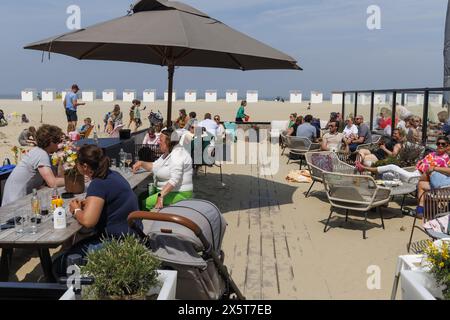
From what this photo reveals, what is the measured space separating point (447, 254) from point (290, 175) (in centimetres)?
597

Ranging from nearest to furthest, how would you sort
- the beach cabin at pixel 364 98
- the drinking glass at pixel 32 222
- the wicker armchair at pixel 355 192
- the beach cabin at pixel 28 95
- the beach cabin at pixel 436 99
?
the drinking glass at pixel 32 222
the wicker armchair at pixel 355 192
the beach cabin at pixel 436 99
the beach cabin at pixel 364 98
the beach cabin at pixel 28 95

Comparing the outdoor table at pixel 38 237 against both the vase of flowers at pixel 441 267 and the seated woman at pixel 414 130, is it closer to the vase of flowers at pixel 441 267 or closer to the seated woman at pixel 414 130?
the vase of flowers at pixel 441 267

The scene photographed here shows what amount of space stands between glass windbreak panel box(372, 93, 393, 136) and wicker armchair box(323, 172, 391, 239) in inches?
210

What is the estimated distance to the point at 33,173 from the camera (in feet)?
13.0

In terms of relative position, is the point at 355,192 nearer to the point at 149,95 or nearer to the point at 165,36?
the point at 165,36

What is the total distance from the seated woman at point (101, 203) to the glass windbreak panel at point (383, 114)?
8.32 meters

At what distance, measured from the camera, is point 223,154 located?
8.21m

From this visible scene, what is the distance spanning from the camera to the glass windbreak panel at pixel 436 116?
7.15m

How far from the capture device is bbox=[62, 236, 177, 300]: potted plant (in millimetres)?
2127

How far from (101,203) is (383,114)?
31.1ft

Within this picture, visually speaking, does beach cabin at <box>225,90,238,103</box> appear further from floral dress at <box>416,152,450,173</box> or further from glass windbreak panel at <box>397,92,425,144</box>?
floral dress at <box>416,152,450,173</box>

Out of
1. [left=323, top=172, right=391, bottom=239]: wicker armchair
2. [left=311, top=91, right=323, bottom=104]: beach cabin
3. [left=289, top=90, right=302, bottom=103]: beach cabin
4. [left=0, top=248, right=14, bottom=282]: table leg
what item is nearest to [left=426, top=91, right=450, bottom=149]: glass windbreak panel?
[left=323, top=172, right=391, bottom=239]: wicker armchair

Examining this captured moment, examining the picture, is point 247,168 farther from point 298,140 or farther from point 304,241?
point 304,241

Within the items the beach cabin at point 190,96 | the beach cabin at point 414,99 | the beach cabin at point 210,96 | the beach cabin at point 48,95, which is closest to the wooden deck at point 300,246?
the beach cabin at point 414,99
